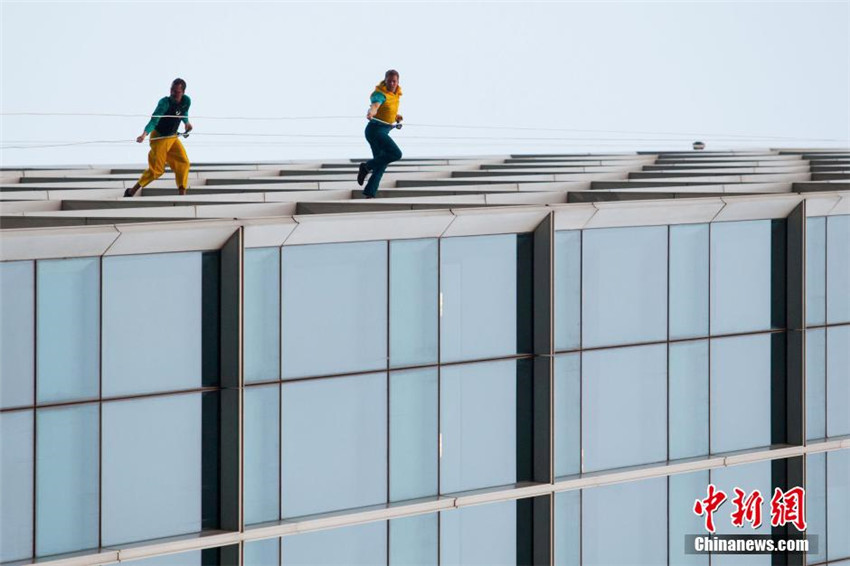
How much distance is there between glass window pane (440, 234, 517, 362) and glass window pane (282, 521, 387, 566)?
278 cm

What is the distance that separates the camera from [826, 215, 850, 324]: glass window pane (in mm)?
26344

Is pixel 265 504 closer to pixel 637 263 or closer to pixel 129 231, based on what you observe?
pixel 129 231

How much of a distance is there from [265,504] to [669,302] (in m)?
7.91

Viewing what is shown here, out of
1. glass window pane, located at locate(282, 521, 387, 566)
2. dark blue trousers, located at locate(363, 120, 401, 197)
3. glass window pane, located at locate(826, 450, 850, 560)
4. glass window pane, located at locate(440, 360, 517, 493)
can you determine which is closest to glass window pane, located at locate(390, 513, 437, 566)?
glass window pane, located at locate(282, 521, 387, 566)

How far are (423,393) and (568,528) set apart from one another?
12.3ft

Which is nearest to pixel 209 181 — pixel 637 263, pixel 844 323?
pixel 637 263

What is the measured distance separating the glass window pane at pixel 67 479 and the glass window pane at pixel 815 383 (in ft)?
43.2

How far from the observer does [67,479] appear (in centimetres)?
1845

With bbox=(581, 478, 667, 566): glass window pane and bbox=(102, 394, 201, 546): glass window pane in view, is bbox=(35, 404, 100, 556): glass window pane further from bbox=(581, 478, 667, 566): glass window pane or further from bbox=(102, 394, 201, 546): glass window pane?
bbox=(581, 478, 667, 566): glass window pane

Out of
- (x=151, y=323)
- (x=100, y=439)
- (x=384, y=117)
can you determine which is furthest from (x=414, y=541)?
(x=384, y=117)

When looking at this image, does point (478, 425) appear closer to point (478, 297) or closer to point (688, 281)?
point (478, 297)

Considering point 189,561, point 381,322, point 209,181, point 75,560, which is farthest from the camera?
point 209,181

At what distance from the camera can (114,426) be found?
61.8 feet

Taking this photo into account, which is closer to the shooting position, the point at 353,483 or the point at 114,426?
the point at 114,426
